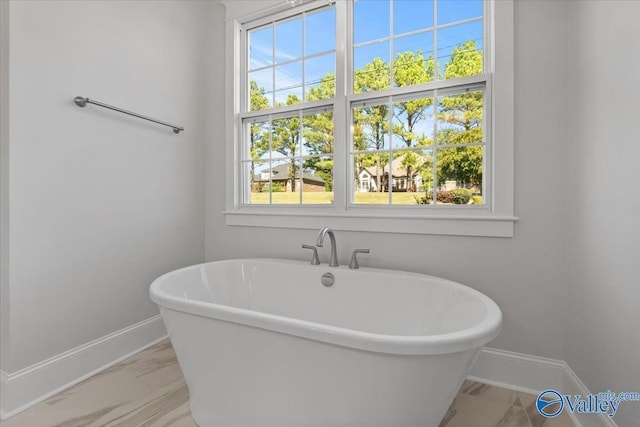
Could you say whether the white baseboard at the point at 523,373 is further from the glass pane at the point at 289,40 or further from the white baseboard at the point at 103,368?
the glass pane at the point at 289,40

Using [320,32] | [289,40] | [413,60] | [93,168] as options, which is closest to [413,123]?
[413,60]

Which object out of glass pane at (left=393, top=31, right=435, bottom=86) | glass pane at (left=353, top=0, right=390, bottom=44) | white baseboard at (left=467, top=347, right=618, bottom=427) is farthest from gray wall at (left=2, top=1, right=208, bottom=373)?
white baseboard at (left=467, top=347, right=618, bottom=427)

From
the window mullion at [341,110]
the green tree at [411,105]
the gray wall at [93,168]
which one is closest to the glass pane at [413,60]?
the green tree at [411,105]

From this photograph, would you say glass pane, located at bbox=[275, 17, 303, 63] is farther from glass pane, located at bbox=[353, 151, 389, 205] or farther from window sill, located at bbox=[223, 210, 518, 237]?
window sill, located at bbox=[223, 210, 518, 237]

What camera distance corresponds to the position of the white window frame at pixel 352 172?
1.60 m

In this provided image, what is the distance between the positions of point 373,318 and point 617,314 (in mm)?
1011

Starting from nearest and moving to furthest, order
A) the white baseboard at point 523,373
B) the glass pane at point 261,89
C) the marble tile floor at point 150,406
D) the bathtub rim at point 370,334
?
the bathtub rim at point 370,334 < the marble tile floor at point 150,406 < the white baseboard at point 523,373 < the glass pane at point 261,89

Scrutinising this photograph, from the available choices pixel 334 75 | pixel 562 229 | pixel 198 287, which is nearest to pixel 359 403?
pixel 198 287

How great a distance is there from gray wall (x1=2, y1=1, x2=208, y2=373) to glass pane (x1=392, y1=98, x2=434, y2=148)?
5.17ft

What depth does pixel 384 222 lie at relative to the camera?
6.17 feet

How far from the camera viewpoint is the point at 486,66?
1716mm

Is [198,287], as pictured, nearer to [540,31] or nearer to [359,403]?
[359,403]

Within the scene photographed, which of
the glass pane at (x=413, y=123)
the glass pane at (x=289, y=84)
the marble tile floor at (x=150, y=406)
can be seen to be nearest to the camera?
the marble tile floor at (x=150, y=406)
